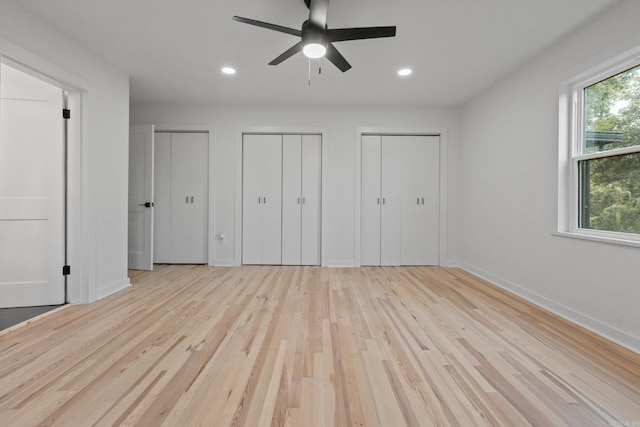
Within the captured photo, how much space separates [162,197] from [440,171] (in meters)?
4.39

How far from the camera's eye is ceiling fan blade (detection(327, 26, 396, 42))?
1.87m

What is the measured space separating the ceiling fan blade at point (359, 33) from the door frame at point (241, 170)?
2282mm

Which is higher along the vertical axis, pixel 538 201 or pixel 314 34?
pixel 314 34

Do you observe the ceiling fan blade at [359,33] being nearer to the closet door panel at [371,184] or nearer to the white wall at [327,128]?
the white wall at [327,128]

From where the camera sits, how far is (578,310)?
2264 mm

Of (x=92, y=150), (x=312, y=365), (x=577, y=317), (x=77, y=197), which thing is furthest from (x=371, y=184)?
(x=77, y=197)

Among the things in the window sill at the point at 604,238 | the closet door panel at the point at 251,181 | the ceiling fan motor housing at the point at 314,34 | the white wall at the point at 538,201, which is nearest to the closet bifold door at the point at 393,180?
the white wall at the point at 538,201

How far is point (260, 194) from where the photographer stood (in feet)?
14.2

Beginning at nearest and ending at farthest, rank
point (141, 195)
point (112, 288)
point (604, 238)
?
point (604, 238) → point (112, 288) → point (141, 195)

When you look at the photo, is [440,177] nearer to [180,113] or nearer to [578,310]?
[578,310]

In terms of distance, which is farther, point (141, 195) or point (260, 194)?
point (260, 194)

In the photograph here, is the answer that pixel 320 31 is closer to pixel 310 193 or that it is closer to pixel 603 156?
pixel 603 156

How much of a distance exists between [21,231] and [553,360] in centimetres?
432

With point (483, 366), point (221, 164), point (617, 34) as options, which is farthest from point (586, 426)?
point (221, 164)
